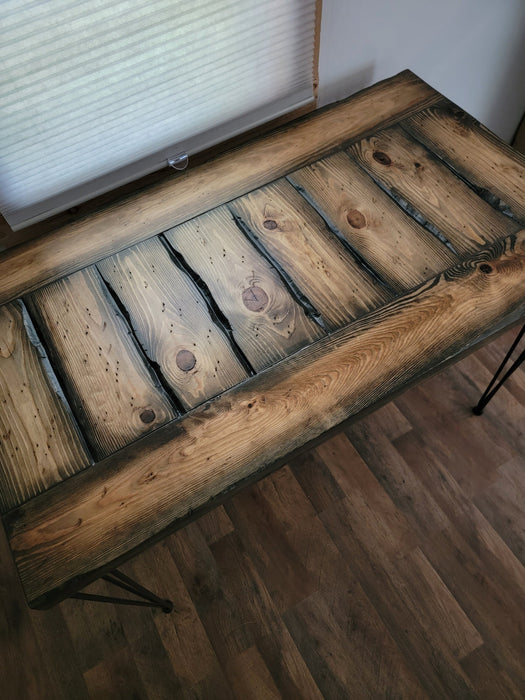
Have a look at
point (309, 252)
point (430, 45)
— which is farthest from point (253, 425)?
point (430, 45)

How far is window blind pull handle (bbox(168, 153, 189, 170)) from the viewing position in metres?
1.10

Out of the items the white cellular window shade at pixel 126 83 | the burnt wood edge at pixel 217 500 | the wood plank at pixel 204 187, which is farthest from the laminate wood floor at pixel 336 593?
the white cellular window shade at pixel 126 83

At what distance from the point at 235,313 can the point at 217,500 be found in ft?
0.99

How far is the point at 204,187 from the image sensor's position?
1.01 metres

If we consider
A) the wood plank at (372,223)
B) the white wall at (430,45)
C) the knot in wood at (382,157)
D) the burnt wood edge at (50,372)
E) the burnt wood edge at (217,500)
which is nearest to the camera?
the burnt wood edge at (217,500)

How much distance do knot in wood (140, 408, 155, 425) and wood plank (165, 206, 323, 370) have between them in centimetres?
17

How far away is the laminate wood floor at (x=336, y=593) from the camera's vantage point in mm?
1134

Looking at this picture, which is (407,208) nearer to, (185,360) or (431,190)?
(431,190)

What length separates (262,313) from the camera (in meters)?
0.86

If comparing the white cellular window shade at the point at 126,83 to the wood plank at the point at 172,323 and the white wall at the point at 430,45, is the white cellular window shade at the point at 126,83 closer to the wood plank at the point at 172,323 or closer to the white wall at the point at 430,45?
the white wall at the point at 430,45

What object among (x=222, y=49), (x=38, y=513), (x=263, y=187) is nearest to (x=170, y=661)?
(x=38, y=513)

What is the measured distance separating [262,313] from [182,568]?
72 cm

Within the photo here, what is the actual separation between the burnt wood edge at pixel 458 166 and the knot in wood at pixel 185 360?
59cm

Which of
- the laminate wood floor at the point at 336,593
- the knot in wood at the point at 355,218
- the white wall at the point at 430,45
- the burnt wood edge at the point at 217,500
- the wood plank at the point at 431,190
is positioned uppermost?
the white wall at the point at 430,45
